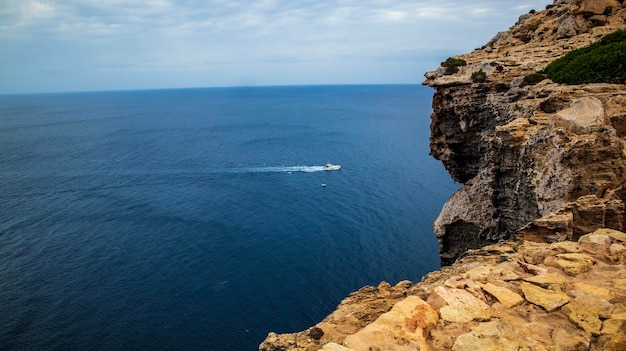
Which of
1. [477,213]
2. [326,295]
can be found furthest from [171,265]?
[477,213]

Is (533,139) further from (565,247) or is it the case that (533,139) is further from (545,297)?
(545,297)

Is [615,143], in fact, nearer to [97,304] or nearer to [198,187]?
[97,304]

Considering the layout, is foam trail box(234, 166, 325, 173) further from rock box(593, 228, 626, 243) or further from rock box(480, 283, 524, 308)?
rock box(480, 283, 524, 308)

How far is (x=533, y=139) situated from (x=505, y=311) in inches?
529

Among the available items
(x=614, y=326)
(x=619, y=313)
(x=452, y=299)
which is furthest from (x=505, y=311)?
(x=619, y=313)

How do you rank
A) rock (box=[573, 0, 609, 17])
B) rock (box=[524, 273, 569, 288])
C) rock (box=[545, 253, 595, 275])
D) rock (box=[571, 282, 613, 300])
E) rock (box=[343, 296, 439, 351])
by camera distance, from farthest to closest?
1. rock (box=[573, 0, 609, 17])
2. rock (box=[545, 253, 595, 275])
3. rock (box=[524, 273, 569, 288])
4. rock (box=[571, 282, 613, 300])
5. rock (box=[343, 296, 439, 351])

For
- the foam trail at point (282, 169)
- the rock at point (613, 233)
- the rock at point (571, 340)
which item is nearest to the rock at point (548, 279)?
the rock at point (571, 340)

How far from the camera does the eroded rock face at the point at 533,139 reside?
18047 millimetres

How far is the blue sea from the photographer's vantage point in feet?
184

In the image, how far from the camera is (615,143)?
59.9 feet

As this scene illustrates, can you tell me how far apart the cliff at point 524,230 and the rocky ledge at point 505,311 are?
1.4 inches

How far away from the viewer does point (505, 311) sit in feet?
37.0

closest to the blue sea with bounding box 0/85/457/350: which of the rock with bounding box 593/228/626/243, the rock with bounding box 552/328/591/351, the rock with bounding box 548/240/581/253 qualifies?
the rock with bounding box 548/240/581/253

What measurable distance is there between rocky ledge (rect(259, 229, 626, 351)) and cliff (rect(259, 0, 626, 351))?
0.03 metres
